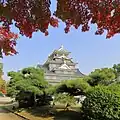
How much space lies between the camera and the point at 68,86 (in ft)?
62.6

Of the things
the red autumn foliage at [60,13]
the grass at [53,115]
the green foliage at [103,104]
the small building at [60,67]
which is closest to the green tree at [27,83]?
the grass at [53,115]

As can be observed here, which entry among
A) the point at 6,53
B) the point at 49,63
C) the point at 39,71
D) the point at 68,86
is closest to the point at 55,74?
the point at 49,63

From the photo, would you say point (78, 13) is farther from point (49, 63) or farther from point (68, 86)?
point (49, 63)

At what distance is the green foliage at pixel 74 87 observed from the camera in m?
18.6

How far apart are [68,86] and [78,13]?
49.8 feet

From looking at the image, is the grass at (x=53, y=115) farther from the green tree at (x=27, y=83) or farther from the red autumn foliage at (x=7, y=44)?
the red autumn foliage at (x=7, y=44)

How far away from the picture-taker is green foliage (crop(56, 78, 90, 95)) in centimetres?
1864

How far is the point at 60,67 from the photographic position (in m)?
46.2

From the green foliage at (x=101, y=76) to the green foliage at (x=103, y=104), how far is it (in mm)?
3605

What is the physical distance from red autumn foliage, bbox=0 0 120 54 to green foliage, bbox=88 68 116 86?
1460cm

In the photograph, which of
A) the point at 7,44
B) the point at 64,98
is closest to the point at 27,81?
the point at 64,98

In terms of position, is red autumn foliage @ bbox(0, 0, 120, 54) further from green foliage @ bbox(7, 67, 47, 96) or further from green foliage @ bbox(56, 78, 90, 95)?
green foliage @ bbox(7, 67, 47, 96)

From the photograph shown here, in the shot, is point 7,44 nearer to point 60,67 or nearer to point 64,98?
point 64,98

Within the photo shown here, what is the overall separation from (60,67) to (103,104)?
31646 millimetres
